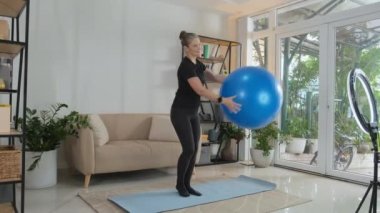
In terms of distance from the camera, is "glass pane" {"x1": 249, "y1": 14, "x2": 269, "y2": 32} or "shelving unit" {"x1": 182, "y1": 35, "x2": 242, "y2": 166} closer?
"shelving unit" {"x1": 182, "y1": 35, "x2": 242, "y2": 166}

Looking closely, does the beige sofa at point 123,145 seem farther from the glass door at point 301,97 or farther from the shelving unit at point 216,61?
the glass door at point 301,97

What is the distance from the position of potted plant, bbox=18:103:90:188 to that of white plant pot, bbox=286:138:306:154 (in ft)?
9.10

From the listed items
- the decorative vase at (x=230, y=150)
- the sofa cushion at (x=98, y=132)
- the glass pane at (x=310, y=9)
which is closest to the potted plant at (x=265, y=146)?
the decorative vase at (x=230, y=150)

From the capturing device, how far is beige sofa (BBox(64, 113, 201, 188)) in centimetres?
305

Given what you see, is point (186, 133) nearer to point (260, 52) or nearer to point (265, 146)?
point (265, 146)

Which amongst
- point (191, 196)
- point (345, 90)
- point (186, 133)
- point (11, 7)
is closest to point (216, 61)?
point (345, 90)

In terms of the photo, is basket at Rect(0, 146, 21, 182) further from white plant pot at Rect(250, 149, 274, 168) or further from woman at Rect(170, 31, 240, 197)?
white plant pot at Rect(250, 149, 274, 168)

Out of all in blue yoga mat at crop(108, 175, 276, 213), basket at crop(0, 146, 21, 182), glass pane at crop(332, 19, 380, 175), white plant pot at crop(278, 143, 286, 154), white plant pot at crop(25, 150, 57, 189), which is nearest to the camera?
basket at crop(0, 146, 21, 182)

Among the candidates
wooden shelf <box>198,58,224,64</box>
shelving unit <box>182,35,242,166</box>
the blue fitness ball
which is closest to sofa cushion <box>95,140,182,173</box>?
shelving unit <box>182,35,242,166</box>

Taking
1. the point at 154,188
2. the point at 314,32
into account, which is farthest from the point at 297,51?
the point at 154,188

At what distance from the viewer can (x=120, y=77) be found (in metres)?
4.07

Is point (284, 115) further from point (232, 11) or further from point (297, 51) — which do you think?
point (232, 11)

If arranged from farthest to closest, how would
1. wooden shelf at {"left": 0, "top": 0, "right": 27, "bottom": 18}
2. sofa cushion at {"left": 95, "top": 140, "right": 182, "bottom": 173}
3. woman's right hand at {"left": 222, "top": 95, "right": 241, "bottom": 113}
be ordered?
sofa cushion at {"left": 95, "top": 140, "right": 182, "bottom": 173}, woman's right hand at {"left": 222, "top": 95, "right": 241, "bottom": 113}, wooden shelf at {"left": 0, "top": 0, "right": 27, "bottom": 18}

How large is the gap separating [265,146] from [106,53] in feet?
8.11
